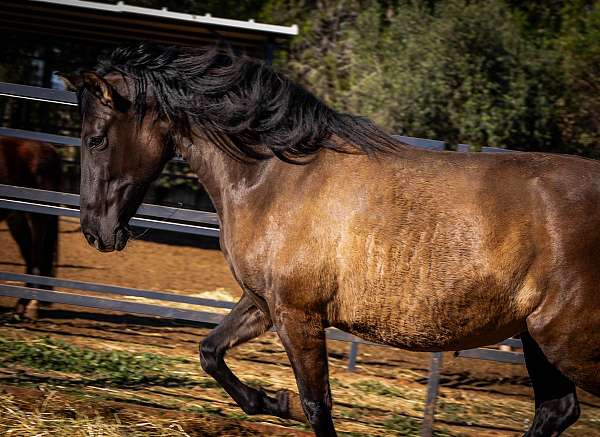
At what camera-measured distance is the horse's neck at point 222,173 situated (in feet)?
12.8

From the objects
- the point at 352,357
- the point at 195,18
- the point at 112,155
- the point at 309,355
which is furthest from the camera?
the point at 195,18

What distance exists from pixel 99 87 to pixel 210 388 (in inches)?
102

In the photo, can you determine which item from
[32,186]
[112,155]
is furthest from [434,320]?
[32,186]

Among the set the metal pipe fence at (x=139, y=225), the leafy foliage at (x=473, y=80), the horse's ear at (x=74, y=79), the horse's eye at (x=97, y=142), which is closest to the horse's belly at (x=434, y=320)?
the metal pipe fence at (x=139, y=225)

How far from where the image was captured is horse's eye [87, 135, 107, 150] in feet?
12.8

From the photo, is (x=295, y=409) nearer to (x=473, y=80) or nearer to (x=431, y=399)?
(x=431, y=399)

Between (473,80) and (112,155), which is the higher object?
(473,80)

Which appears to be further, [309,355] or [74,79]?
[74,79]

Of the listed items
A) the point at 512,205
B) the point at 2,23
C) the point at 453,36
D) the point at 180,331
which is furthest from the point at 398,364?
the point at 2,23

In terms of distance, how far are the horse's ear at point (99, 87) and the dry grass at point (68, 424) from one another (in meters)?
1.69

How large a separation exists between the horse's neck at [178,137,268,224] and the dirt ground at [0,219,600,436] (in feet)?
4.25

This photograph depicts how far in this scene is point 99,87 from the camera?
12.5 ft

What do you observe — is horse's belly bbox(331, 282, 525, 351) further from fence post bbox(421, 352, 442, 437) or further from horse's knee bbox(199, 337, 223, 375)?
fence post bbox(421, 352, 442, 437)

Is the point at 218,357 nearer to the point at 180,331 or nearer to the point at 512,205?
the point at 512,205
